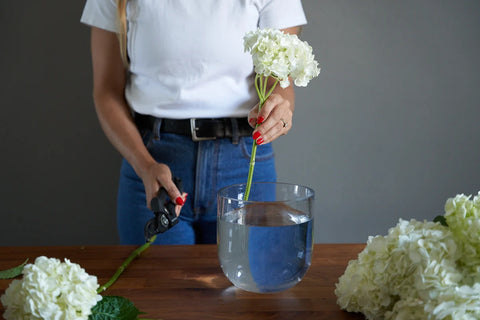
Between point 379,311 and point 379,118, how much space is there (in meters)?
1.34

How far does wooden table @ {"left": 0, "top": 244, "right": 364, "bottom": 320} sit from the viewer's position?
73 cm

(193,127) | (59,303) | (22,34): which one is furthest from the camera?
(22,34)

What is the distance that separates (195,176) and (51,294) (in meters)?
0.65

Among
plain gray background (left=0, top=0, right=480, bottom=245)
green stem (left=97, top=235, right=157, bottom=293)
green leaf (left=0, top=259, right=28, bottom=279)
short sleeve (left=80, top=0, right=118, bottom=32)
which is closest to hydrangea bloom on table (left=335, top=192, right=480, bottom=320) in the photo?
green stem (left=97, top=235, right=157, bottom=293)

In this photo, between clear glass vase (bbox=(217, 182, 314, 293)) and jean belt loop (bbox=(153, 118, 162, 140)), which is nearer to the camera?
A: clear glass vase (bbox=(217, 182, 314, 293))

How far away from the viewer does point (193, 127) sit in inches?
47.1

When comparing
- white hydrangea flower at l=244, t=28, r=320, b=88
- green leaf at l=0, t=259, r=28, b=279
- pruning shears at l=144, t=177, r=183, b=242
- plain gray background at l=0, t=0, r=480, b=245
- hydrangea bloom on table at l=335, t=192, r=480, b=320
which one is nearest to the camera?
hydrangea bloom on table at l=335, t=192, r=480, b=320

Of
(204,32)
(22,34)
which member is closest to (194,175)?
(204,32)

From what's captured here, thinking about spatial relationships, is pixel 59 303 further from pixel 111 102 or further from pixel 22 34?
pixel 22 34

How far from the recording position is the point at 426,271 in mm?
568

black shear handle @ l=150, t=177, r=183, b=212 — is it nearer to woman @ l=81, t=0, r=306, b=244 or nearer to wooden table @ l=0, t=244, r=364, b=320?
wooden table @ l=0, t=244, r=364, b=320

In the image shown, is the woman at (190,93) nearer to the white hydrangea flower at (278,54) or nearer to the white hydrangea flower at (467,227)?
the white hydrangea flower at (278,54)

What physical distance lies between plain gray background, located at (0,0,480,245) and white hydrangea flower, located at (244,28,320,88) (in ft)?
3.75

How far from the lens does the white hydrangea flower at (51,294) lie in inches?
22.4
